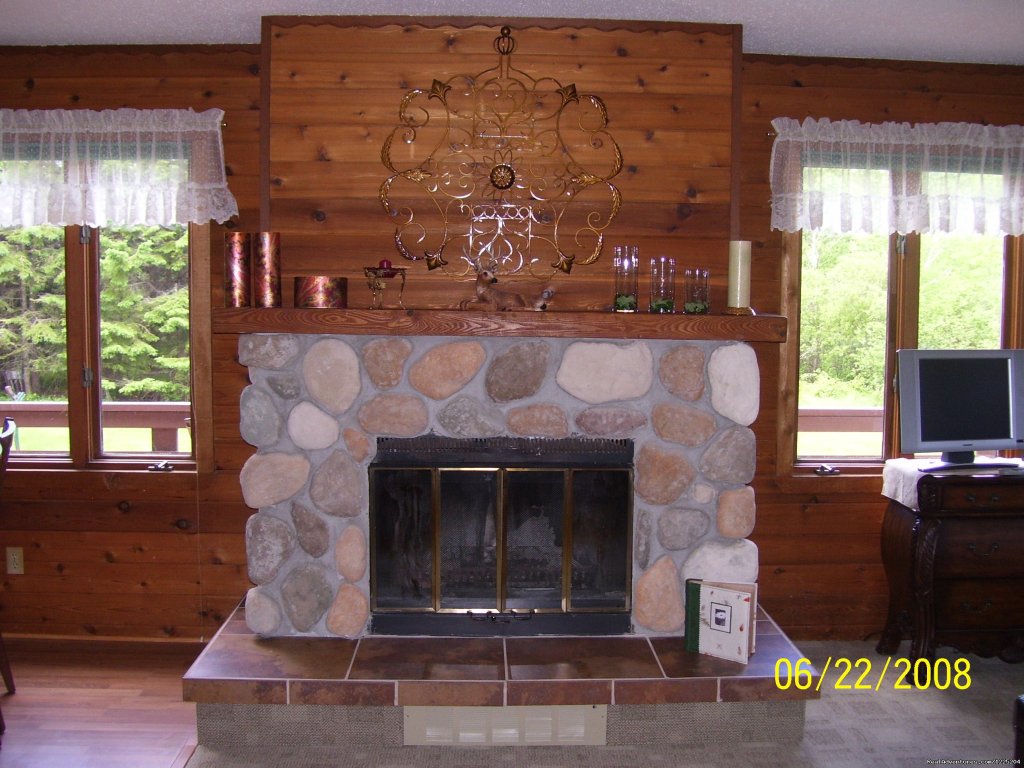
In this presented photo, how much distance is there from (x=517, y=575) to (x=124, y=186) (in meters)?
2.11

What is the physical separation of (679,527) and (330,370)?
130cm

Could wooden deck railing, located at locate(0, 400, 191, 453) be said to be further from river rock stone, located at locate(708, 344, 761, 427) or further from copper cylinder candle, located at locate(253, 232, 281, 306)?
river rock stone, located at locate(708, 344, 761, 427)

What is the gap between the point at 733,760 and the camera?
2.62m

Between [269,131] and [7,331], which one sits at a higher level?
[269,131]

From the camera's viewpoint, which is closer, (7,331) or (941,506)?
(941,506)

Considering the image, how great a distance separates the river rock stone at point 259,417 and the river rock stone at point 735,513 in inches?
60.5

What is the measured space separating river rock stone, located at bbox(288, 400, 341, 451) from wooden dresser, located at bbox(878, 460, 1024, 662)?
2.13 metres

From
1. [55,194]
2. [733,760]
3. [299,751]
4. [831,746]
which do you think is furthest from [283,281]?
[831,746]

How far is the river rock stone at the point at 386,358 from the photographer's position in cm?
289

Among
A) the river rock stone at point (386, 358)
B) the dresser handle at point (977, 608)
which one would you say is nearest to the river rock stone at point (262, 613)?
the river rock stone at point (386, 358)

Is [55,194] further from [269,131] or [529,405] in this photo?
[529,405]

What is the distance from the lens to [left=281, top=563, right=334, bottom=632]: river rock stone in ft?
9.57

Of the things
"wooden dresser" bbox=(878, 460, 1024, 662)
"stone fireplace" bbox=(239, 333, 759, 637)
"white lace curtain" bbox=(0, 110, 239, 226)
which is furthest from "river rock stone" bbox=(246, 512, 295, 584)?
"wooden dresser" bbox=(878, 460, 1024, 662)

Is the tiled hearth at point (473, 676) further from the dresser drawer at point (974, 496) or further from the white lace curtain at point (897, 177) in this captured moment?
the white lace curtain at point (897, 177)
